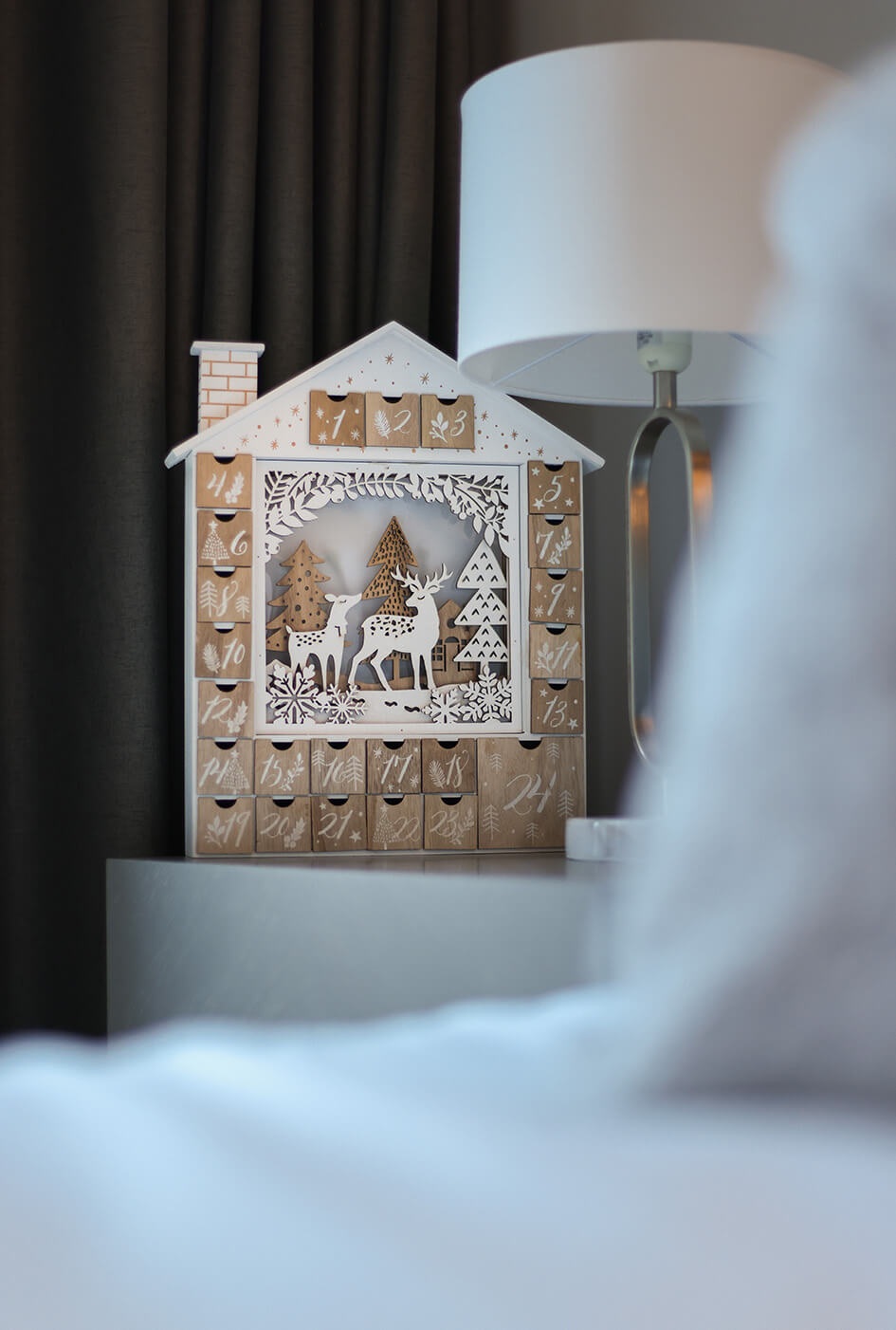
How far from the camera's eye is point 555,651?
1503 millimetres

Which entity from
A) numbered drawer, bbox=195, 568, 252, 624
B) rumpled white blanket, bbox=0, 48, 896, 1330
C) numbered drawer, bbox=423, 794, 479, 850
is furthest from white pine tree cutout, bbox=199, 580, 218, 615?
rumpled white blanket, bbox=0, 48, 896, 1330

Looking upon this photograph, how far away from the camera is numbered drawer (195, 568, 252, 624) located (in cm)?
144

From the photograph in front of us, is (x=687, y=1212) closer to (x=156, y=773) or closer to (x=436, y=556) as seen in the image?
(x=436, y=556)

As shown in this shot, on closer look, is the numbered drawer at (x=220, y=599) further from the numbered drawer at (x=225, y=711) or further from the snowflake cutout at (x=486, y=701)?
the snowflake cutout at (x=486, y=701)

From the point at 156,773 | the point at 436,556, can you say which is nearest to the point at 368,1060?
the point at 436,556

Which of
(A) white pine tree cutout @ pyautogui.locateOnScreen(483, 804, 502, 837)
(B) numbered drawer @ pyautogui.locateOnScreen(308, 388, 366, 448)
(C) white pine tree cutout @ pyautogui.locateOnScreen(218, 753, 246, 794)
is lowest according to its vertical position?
(A) white pine tree cutout @ pyautogui.locateOnScreen(483, 804, 502, 837)

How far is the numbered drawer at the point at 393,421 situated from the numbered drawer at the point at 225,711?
0.33 metres

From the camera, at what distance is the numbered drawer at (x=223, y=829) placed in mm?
1409

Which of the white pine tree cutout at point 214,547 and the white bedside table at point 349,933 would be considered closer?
the white bedside table at point 349,933

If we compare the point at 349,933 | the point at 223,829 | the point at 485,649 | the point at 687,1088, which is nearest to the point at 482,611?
the point at 485,649

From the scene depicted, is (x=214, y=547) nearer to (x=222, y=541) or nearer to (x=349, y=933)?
(x=222, y=541)

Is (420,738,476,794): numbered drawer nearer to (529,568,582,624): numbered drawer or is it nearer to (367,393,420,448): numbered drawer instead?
Answer: (529,568,582,624): numbered drawer

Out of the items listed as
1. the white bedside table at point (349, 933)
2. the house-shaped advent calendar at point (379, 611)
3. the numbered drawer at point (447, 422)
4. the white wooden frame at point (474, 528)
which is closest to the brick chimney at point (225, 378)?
the house-shaped advent calendar at point (379, 611)

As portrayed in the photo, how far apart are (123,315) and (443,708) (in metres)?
0.73
